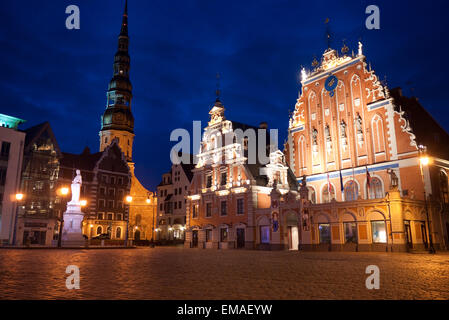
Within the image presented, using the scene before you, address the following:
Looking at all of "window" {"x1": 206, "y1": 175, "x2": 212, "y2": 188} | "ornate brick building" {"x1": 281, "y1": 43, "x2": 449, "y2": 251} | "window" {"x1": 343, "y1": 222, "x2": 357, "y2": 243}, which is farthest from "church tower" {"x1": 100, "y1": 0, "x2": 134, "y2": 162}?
"window" {"x1": 343, "y1": 222, "x2": 357, "y2": 243}

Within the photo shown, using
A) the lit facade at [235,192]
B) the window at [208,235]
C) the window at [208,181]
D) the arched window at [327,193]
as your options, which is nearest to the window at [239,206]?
the lit facade at [235,192]

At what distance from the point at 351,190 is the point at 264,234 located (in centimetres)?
1078

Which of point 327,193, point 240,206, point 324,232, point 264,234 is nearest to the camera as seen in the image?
point 324,232

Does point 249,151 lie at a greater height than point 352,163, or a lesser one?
greater

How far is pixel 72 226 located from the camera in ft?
120

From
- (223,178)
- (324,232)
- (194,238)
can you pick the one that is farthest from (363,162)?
(194,238)

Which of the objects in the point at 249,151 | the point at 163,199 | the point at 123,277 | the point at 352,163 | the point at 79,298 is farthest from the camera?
the point at 163,199

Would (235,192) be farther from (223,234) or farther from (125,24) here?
(125,24)

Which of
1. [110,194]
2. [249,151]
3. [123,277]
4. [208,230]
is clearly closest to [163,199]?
[110,194]

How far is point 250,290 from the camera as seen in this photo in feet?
28.8

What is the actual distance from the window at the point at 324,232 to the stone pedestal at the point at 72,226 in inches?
933

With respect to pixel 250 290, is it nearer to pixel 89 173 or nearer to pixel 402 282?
pixel 402 282

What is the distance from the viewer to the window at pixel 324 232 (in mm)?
34625
